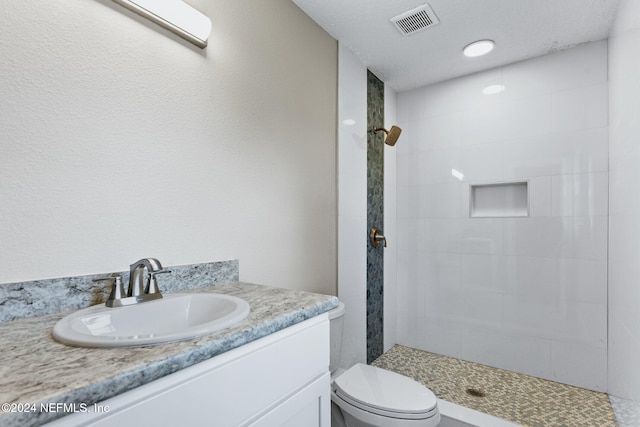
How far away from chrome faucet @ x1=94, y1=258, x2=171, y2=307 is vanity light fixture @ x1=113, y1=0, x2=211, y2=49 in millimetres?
793

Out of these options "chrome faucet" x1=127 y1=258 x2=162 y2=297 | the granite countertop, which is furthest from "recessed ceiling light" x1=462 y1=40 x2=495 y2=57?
"chrome faucet" x1=127 y1=258 x2=162 y2=297

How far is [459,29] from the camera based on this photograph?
1854mm

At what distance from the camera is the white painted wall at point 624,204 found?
1.32 meters

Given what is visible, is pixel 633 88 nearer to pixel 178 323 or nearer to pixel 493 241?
pixel 493 241

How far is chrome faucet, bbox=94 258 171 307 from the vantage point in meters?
0.88

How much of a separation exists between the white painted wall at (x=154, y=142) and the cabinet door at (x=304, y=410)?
1.99ft

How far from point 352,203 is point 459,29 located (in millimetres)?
1204

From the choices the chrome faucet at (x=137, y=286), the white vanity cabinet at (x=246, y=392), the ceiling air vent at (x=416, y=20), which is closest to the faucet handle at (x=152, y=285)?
the chrome faucet at (x=137, y=286)

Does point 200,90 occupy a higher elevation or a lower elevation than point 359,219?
higher

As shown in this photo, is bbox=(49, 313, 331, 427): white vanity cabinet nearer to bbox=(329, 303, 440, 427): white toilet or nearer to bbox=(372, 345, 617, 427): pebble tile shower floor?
bbox=(329, 303, 440, 427): white toilet

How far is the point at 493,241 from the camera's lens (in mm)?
2285

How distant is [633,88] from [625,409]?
151cm

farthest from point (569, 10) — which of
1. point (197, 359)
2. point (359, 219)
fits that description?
point (197, 359)

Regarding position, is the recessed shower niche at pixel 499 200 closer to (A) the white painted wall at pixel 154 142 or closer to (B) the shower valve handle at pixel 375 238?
(B) the shower valve handle at pixel 375 238
